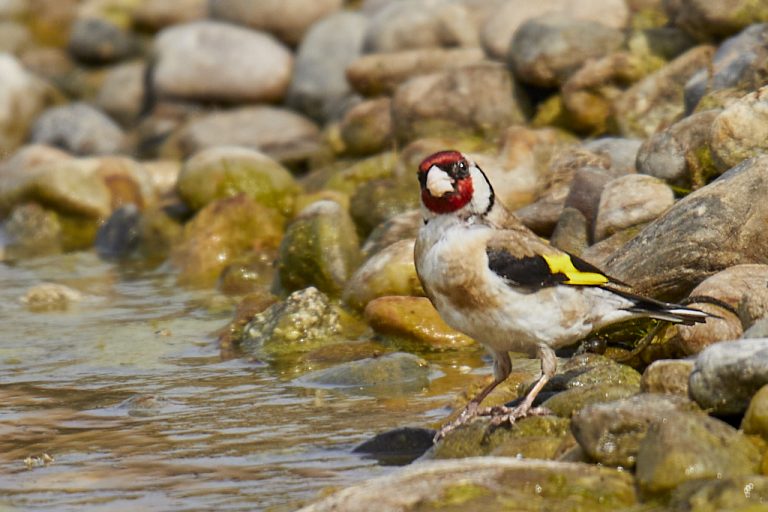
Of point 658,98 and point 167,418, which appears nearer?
point 167,418

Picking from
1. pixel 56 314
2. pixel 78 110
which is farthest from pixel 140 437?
pixel 78 110

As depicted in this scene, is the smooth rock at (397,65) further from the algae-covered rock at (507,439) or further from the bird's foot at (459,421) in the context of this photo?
the algae-covered rock at (507,439)

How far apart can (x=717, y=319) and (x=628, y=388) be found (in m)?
0.90

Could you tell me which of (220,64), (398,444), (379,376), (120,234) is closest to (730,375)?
(398,444)

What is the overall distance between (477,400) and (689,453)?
171cm

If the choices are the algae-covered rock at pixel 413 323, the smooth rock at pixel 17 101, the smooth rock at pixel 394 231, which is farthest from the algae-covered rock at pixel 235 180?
the smooth rock at pixel 17 101

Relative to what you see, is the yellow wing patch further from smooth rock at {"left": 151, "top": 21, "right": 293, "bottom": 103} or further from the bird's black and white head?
smooth rock at {"left": 151, "top": 21, "right": 293, "bottom": 103}

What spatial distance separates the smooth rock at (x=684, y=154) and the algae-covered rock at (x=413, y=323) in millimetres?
1983

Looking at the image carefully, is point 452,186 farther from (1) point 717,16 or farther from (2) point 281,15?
(2) point 281,15

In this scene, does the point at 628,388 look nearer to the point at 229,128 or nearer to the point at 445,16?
the point at 445,16

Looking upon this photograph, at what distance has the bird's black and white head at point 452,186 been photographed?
688 centimetres

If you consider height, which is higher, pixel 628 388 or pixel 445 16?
pixel 445 16

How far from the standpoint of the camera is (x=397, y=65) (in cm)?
1745

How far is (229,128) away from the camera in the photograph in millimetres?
20484
